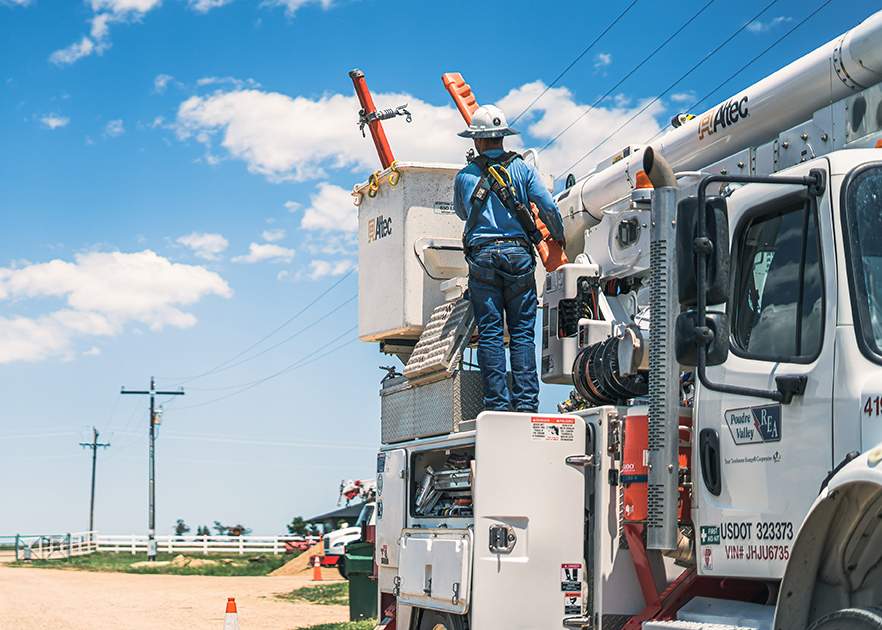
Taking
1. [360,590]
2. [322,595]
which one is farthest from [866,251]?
[322,595]

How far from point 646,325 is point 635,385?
0.58 meters

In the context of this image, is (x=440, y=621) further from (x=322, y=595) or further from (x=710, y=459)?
(x=322, y=595)

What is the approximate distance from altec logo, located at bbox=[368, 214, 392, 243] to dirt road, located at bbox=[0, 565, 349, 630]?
887 centimetres

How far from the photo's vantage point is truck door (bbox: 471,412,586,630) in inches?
229

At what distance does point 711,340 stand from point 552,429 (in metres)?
1.69

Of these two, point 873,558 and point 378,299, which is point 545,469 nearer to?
point 873,558

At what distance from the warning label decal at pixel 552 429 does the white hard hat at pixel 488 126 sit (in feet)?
7.75

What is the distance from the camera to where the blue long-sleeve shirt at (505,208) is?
7.24 metres

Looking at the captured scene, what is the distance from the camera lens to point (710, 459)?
4.97 m

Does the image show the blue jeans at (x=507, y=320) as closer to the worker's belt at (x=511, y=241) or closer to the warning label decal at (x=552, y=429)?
the worker's belt at (x=511, y=241)

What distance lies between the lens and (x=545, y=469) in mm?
5895

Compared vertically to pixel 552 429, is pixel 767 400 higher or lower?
higher

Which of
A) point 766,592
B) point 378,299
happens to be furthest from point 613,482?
point 378,299

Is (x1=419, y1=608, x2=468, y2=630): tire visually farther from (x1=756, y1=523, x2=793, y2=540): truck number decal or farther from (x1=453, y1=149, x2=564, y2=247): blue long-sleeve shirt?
(x1=453, y1=149, x2=564, y2=247): blue long-sleeve shirt
